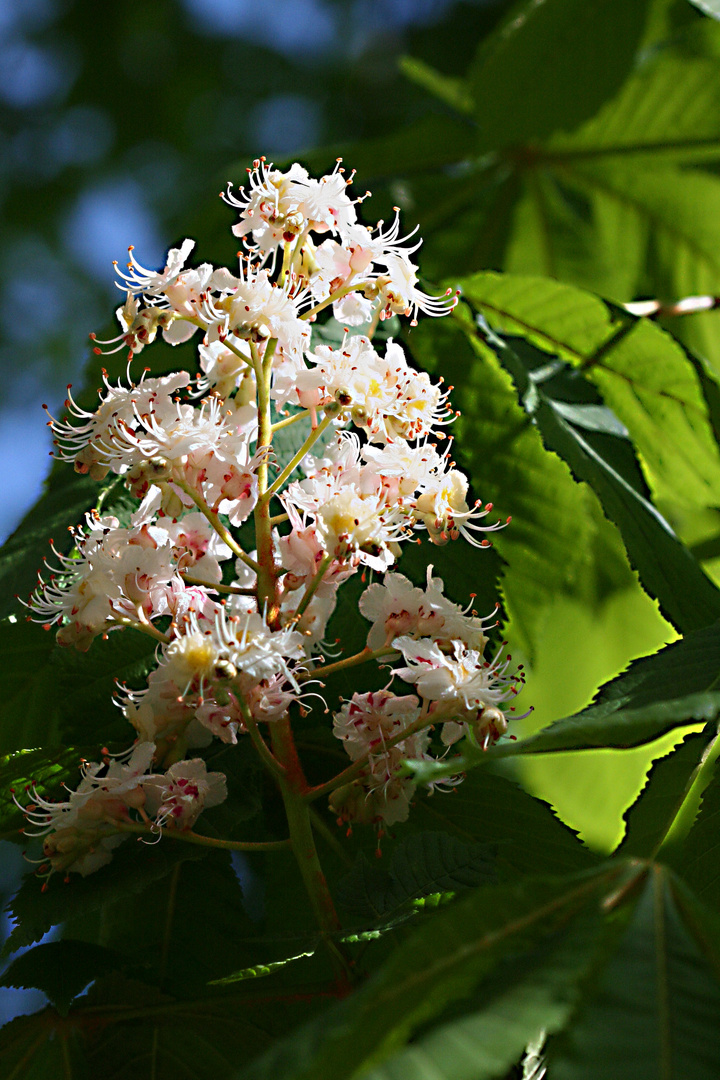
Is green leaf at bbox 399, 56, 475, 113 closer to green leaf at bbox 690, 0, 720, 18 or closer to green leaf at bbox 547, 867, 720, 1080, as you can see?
green leaf at bbox 690, 0, 720, 18

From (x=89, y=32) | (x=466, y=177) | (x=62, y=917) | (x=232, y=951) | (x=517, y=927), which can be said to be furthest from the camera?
(x=89, y=32)

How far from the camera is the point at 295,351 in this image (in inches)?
33.5

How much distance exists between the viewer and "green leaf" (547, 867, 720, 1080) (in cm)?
48

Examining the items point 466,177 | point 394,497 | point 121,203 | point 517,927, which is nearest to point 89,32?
point 121,203

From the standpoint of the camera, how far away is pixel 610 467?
120 centimetres

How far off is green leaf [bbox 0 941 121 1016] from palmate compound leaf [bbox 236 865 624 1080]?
354mm

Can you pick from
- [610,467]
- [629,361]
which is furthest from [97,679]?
[629,361]

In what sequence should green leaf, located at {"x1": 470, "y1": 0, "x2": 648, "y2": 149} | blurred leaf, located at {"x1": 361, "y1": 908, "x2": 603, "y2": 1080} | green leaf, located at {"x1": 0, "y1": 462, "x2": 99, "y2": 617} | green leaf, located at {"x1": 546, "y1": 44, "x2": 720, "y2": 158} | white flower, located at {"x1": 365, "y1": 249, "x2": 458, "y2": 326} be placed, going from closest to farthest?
blurred leaf, located at {"x1": 361, "y1": 908, "x2": 603, "y2": 1080} < white flower, located at {"x1": 365, "y1": 249, "x2": 458, "y2": 326} < green leaf, located at {"x1": 0, "y1": 462, "x2": 99, "y2": 617} < green leaf, located at {"x1": 470, "y1": 0, "x2": 648, "y2": 149} < green leaf, located at {"x1": 546, "y1": 44, "x2": 720, "y2": 158}

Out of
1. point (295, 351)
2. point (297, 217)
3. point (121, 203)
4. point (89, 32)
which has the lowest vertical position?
point (295, 351)

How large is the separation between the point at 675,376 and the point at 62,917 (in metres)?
0.96

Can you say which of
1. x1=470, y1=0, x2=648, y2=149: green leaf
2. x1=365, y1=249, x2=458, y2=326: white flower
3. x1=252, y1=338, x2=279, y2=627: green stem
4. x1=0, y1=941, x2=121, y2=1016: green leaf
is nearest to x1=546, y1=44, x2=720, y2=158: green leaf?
x1=470, y1=0, x2=648, y2=149: green leaf

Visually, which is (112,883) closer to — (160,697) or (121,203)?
(160,697)

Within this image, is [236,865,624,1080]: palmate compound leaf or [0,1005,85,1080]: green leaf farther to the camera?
[0,1005,85,1080]: green leaf

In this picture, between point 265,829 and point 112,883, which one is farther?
point 265,829
